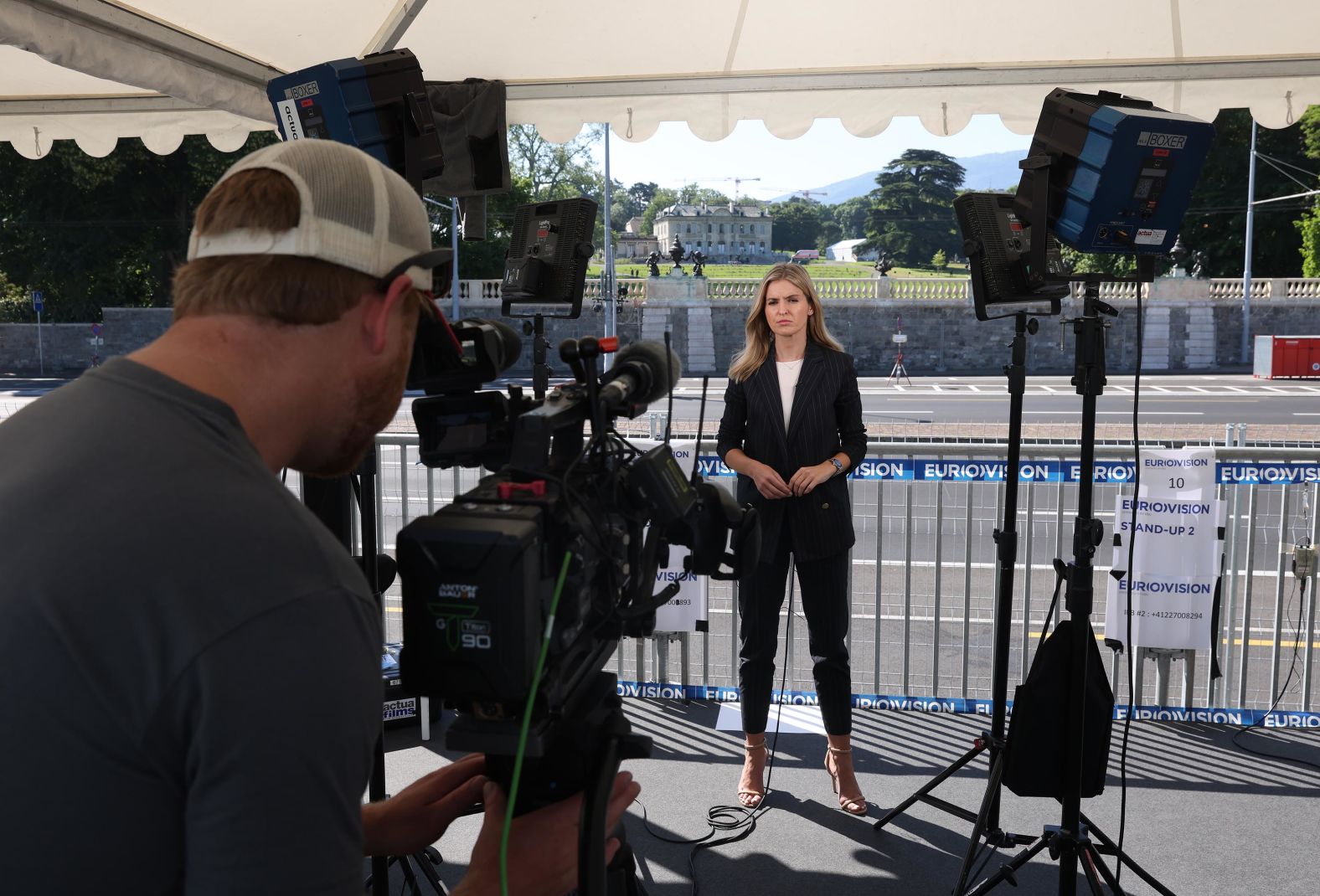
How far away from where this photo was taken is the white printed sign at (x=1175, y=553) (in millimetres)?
4746

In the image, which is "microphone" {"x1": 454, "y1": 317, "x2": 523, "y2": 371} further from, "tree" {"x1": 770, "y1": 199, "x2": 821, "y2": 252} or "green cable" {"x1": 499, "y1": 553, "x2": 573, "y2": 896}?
"tree" {"x1": 770, "y1": 199, "x2": 821, "y2": 252}

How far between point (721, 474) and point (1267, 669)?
332 centimetres

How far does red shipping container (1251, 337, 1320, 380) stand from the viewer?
119ft

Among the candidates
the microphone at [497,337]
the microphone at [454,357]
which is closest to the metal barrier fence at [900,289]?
the microphone at [497,337]

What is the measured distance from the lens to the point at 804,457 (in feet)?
13.1

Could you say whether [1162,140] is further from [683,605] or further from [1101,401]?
[1101,401]

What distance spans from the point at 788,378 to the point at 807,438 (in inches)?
10.7

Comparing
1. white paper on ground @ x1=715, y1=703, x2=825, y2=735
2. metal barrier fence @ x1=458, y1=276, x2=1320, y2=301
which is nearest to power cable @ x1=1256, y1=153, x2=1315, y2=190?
metal barrier fence @ x1=458, y1=276, x2=1320, y2=301

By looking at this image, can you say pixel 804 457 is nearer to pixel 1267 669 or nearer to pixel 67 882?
pixel 67 882

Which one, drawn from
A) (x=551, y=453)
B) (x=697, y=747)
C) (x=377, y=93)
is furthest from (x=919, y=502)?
(x=551, y=453)

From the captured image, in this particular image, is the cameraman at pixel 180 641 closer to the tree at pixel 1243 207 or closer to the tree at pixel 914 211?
the tree at pixel 1243 207

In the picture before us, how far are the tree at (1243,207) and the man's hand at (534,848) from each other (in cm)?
5693

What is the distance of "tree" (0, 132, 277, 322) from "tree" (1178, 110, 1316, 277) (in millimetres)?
45291

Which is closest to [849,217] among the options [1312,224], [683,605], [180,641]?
[1312,224]
